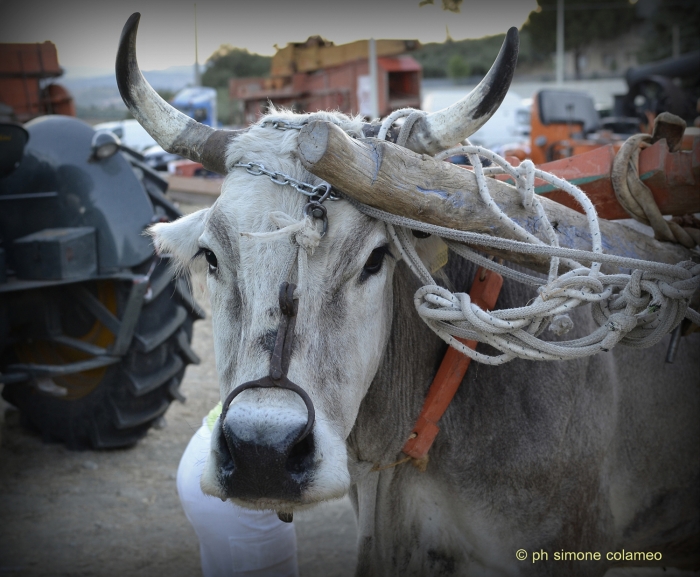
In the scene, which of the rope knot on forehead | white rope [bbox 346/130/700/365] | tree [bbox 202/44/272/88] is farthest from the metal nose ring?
tree [bbox 202/44/272/88]

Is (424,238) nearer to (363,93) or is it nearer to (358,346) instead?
(358,346)

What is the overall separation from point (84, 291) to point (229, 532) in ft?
7.34

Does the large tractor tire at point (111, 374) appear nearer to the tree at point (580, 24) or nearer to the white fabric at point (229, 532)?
the white fabric at point (229, 532)

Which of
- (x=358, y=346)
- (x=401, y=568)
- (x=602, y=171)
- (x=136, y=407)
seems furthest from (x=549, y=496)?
(x=136, y=407)

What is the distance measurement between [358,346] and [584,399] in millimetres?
949

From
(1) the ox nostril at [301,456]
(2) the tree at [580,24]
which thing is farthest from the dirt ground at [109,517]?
(2) the tree at [580,24]

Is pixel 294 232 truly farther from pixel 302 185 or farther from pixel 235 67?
pixel 235 67

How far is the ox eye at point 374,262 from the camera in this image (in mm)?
2025

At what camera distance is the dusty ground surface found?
3801mm

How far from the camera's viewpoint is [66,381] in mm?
4898

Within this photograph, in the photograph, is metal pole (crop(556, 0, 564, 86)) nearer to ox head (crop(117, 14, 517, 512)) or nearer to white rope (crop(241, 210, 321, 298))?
ox head (crop(117, 14, 517, 512))

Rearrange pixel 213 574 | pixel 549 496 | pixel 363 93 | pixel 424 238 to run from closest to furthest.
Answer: pixel 424 238
pixel 549 496
pixel 213 574
pixel 363 93

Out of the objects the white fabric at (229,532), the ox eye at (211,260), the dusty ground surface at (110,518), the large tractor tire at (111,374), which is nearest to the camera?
the ox eye at (211,260)

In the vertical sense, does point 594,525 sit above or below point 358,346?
below
